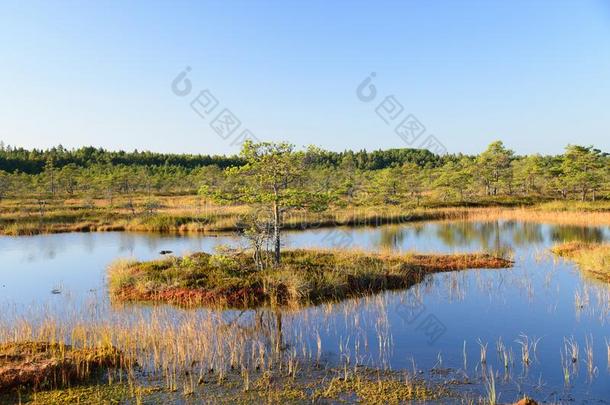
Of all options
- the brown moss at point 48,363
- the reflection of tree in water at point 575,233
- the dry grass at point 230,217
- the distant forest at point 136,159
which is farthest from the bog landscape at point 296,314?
the distant forest at point 136,159

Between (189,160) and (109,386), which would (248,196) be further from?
(189,160)

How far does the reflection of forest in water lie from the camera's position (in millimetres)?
31469

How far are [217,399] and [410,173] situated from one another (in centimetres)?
7252

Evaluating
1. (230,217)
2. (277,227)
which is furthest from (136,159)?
(277,227)

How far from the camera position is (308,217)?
44062 millimetres

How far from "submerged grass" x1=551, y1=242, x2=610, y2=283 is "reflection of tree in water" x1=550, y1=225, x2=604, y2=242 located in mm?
4369

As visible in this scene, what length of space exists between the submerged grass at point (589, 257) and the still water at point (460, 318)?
25.8 inches

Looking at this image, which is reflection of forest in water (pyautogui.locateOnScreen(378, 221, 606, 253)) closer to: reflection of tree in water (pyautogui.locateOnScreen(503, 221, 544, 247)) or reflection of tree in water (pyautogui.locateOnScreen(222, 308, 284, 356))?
reflection of tree in water (pyautogui.locateOnScreen(503, 221, 544, 247))

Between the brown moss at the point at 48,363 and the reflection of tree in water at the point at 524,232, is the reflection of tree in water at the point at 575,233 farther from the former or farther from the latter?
the brown moss at the point at 48,363

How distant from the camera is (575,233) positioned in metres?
34.8

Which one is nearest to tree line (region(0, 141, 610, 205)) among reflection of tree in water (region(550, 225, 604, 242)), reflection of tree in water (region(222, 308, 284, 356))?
reflection of tree in water (region(550, 225, 604, 242))

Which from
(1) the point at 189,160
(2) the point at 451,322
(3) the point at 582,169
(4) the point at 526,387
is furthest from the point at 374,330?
(1) the point at 189,160

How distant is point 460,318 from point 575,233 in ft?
79.1

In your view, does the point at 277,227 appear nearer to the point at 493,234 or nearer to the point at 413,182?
the point at 493,234
